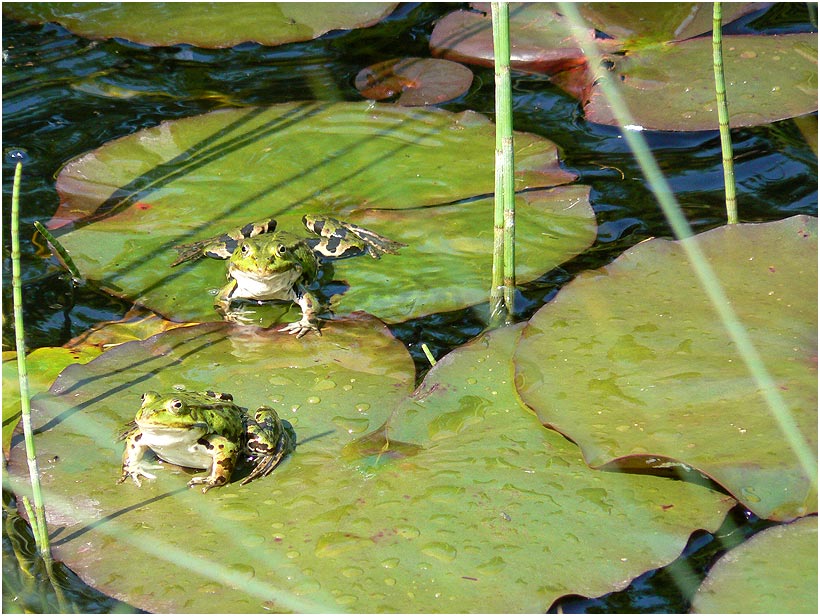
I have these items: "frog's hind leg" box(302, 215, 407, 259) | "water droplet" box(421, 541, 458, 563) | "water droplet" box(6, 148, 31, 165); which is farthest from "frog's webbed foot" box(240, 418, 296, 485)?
"water droplet" box(6, 148, 31, 165)

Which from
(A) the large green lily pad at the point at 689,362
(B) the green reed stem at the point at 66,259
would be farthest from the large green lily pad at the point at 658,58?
(B) the green reed stem at the point at 66,259

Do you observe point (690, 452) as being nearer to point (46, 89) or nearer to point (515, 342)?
point (515, 342)

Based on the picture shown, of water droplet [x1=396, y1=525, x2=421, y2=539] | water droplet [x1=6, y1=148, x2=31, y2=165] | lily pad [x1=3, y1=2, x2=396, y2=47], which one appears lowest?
water droplet [x1=396, y1=525, x2=421, y2=539]

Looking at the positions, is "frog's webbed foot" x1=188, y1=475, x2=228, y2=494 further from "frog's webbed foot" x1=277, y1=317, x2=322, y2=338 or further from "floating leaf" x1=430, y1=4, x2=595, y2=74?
"floating leaf" x1=430, y1=4, x2=595, y2=74

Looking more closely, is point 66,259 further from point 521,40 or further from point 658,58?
point 658,58

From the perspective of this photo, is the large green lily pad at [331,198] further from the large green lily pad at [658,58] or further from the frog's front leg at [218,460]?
the frog's front leg at [218,460]
